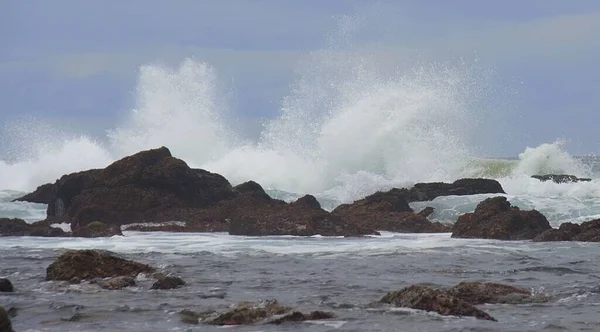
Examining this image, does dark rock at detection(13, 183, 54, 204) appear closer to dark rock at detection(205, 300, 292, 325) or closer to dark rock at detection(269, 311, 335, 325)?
dark rock at detection(205, 300, 292, 325)

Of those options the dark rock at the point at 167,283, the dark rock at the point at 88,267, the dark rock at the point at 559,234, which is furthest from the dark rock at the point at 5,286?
the dark rock at the point at 559,234

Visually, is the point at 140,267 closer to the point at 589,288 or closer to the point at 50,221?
the point at 589,288

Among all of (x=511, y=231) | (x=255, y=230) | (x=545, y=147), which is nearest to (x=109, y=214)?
(x=255, y=230)

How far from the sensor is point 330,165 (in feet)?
117

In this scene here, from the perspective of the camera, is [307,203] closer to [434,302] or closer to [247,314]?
[434,302]

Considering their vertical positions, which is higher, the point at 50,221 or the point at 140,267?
the point at 50,221

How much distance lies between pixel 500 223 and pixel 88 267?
391 inches

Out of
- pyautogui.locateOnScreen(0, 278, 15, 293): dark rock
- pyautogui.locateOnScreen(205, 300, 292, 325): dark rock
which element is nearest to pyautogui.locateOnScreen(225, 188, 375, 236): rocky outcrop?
pyautogui.locateOnScreen(0, 278, 15, 293): dark rock

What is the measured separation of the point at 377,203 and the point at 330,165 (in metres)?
11.3

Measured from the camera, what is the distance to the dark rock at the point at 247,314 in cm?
867

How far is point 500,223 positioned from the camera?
19172mm

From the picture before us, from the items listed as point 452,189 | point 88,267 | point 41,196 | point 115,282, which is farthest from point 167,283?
point 41,196

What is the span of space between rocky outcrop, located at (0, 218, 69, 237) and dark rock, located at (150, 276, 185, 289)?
9.78m

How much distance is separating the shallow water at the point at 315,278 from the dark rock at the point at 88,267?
12.3 inches
